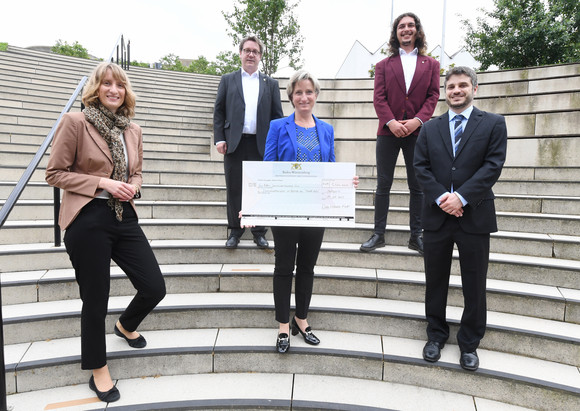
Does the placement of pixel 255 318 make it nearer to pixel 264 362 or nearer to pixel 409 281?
pixel 264 362

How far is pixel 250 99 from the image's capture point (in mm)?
3744

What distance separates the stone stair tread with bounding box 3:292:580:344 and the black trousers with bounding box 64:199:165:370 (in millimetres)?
667

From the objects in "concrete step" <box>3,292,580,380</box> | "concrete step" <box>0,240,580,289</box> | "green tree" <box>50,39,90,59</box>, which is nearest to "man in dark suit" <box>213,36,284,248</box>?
"concrete step" <box>0,240,580,289</box>

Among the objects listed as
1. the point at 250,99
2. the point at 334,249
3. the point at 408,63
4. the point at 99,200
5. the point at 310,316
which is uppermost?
the point at 408,63

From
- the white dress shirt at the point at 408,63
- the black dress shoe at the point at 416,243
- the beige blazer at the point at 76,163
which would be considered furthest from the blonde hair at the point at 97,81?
the black dress shoe at the point at 416,243

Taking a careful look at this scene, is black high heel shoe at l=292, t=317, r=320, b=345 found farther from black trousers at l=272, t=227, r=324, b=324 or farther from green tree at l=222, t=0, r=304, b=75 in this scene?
green tree at l=222, t=0, r=304, b=75

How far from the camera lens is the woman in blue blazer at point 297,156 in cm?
258

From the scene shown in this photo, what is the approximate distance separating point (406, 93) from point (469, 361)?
2441mm

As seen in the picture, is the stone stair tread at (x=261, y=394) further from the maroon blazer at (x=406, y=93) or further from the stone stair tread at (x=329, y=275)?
the maroon blazer at (x=406, y=93)

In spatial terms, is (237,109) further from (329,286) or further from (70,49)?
(70,49)

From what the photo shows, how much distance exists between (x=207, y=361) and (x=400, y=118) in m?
2.83

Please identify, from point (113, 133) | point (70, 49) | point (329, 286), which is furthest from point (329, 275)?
point (70, 49)

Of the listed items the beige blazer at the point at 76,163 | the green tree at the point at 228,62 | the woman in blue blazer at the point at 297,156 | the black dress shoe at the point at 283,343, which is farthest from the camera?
the green tree at the point at 228,62

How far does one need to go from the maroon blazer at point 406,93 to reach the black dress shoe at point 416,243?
1061mm
